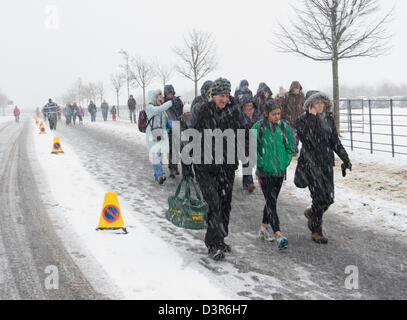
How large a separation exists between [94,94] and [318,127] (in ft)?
272

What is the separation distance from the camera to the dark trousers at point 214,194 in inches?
201

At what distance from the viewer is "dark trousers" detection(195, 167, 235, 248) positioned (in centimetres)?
512

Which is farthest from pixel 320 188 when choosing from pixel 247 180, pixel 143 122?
pixel 143 122

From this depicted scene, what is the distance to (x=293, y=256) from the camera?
17.3 feet

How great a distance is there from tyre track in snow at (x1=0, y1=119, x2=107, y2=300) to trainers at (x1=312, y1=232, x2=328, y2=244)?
2.88 meters

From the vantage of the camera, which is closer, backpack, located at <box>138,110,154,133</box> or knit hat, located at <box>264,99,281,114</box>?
knit hat, located at <box>264,99,281,114</box>

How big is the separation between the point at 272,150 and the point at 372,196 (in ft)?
11.8

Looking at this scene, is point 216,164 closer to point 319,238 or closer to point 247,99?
point 319,238

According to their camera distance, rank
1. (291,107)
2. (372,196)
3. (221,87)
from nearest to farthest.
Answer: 1. (221,87)
2. (372,196)
3. (291,107)

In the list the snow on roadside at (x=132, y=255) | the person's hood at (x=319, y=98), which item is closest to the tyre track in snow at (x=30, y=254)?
the snow on roadside at (x=132, y=255)

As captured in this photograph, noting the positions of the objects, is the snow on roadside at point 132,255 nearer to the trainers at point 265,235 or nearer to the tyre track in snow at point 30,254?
the tyre track in snow at point 30,254

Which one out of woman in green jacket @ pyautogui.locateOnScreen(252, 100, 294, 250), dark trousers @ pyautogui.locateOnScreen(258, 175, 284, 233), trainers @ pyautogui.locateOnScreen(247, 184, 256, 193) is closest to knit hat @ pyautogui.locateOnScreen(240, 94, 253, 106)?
trainers @ pyautogui.locateOnScreen(247, 184, 256, 193)

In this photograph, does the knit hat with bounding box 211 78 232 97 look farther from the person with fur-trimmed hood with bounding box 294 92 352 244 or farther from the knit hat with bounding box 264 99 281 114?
the person with fur-trimmed hood with bounding box 294 92 352 244

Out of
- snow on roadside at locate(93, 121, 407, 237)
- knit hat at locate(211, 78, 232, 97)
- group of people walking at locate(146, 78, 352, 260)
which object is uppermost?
knit hat at locate(211, 78, 232, 97)
